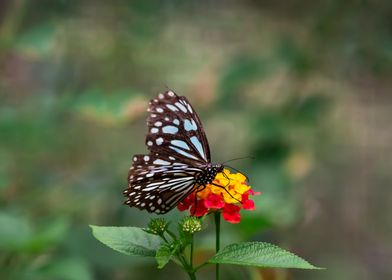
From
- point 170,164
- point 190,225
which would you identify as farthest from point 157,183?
point 190,225

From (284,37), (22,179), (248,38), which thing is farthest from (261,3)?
(22,179)

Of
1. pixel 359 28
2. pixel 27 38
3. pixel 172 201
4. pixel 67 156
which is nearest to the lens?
pixel 172 201

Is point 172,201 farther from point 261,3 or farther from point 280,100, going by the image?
point 261,3

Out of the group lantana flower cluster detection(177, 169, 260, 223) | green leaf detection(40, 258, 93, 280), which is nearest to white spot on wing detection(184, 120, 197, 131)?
lantana flower cluster detection(177, 169, 260, 223)

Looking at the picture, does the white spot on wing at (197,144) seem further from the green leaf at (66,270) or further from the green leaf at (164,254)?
the green leaf at (66,270)

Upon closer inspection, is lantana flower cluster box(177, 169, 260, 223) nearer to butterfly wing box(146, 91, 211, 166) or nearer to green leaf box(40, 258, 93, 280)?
butterfly wing box(146, 91, 211, 166)

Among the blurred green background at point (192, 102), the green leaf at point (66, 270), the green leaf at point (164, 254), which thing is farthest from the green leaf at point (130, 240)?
the blurred green background at point (192, 102)
